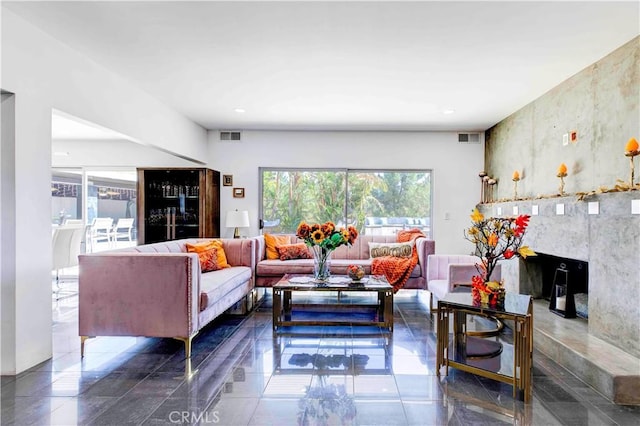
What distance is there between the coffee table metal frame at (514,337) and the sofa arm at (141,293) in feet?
6.17

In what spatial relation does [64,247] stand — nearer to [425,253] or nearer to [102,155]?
[102,155]

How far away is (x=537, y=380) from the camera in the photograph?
2.54m

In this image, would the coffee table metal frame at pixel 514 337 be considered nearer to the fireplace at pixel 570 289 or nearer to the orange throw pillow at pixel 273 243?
the fireplace at pixel 570 289

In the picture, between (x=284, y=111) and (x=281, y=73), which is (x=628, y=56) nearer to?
(x=281, y=73)

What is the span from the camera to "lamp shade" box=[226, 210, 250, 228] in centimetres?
584

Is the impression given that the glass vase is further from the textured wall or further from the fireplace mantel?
the textured wall

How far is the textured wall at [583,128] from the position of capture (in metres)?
2.98

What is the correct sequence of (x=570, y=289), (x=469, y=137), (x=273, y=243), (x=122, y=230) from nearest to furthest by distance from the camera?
(x=570, y=289), (x=273, y=243), (x=469, y=137), (x=122, y=230)

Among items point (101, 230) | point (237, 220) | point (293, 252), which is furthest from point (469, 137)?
point (101, 230)

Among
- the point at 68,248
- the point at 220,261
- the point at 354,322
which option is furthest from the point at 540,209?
the point at 68,248

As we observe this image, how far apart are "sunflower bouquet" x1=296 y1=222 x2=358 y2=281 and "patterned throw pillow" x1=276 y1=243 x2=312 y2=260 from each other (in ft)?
4.12

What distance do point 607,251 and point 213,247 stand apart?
3.75m

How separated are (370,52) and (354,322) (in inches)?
96.8

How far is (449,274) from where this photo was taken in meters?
3.69
